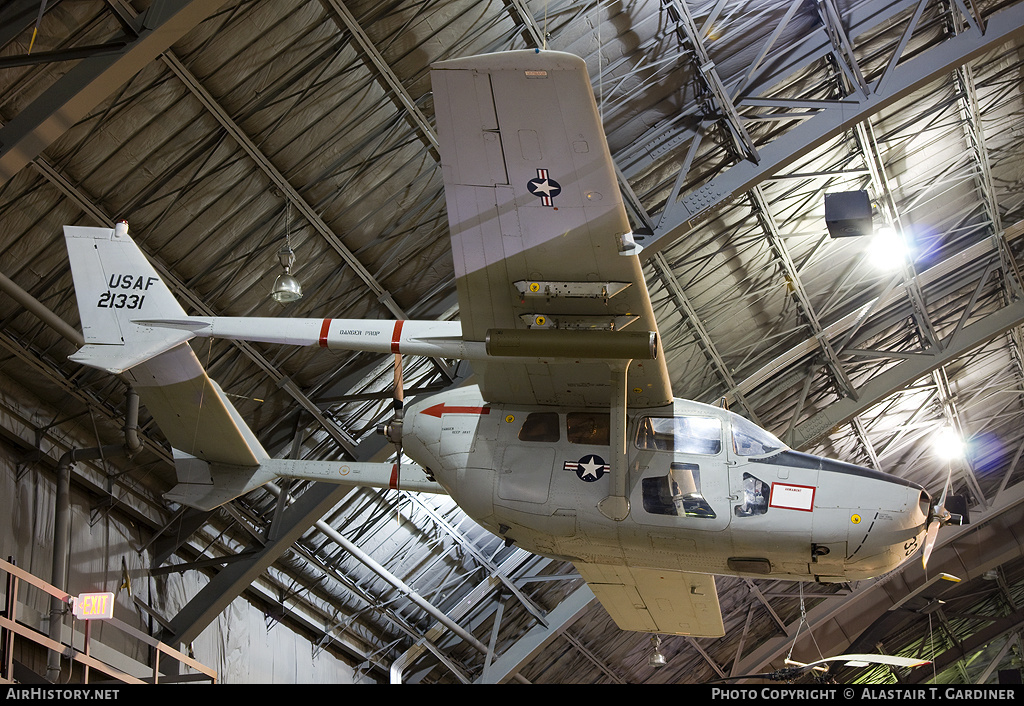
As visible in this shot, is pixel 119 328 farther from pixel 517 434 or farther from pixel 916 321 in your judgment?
pixel 916 321

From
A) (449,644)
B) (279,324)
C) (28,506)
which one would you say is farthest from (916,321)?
(28,506)

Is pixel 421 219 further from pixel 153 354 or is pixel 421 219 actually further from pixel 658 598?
pixel 658 598

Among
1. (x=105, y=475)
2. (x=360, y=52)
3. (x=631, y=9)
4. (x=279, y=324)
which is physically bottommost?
(x=279, y=324)

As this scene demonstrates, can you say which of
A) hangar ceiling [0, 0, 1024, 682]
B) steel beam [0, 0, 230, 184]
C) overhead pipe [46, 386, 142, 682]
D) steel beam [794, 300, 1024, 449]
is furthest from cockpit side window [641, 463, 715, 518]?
steel beam [794, 300, 1024, 449]

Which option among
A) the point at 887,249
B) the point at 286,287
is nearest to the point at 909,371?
the point at 887,249

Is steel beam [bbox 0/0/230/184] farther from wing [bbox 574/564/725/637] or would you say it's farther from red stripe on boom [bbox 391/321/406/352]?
wing [bbox 574/564/725/637]

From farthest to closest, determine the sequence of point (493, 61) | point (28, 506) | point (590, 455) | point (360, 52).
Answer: point (28, 506)
point (360, 52)
point (590, 455)
point (493, 61)

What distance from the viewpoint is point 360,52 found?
1473 centimetres

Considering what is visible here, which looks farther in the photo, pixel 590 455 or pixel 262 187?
pixel 262 187

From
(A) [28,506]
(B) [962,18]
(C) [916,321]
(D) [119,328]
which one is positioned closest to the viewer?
(D) [119,328]

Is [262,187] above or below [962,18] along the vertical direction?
below

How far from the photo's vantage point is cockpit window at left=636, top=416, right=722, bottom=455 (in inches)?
426

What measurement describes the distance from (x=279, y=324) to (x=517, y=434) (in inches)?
122

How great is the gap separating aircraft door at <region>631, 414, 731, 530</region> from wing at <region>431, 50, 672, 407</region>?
52 cm
